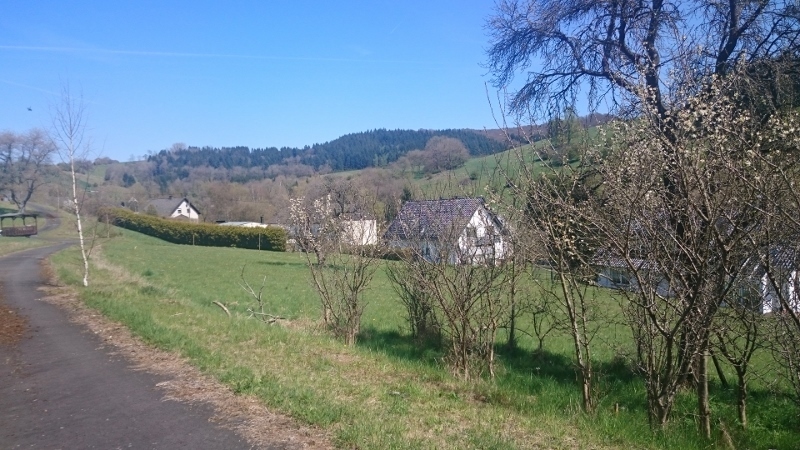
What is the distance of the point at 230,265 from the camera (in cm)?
3478

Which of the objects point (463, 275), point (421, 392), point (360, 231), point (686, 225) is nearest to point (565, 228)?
point (686, 225)

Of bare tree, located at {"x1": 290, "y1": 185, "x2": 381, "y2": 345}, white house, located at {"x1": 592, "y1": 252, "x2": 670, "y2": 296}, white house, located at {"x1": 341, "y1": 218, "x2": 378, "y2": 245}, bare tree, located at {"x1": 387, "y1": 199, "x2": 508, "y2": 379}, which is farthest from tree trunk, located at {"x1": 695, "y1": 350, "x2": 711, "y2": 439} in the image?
white house, located at {"x1": 341, "y1": 218, "x2": 378, "y2": 245}

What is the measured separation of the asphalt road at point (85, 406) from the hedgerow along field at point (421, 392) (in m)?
0.72

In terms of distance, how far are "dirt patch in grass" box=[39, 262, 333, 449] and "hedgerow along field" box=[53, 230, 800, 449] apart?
15 cm

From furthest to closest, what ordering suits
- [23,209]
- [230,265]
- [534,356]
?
[23,209] → [230,265] → [534,356]

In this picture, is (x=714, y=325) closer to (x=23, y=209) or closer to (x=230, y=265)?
(x=230, y=265)

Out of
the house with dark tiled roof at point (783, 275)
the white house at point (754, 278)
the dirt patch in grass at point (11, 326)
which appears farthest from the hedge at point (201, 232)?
the house with dark tiled roof at point (783, 275)

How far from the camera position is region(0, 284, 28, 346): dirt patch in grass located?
31.2 feet

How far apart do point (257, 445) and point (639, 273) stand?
3937 millimetres

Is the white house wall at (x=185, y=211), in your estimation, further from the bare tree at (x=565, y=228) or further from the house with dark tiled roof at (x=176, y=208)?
the bare tree at (x=565, y=228)

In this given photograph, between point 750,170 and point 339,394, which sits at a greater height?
point 750,170

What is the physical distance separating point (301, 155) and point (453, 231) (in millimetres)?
136048

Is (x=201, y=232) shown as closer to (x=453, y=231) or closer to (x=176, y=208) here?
(x=176, y=208)

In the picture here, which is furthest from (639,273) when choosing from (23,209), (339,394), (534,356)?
(23,209)
